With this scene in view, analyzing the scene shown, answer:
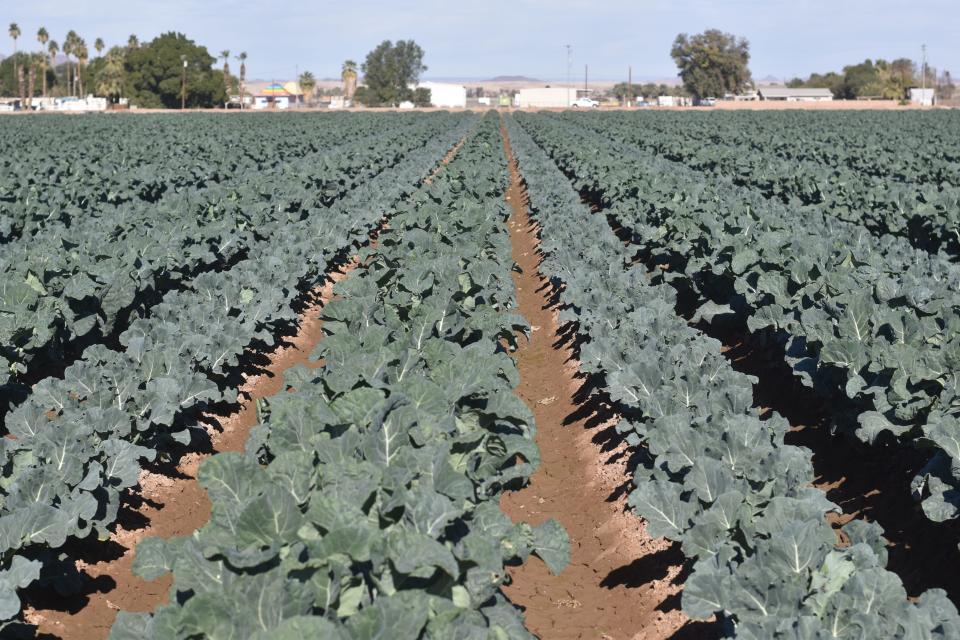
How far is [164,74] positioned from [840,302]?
115 meters

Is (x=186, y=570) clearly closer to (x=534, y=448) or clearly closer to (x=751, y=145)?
(x=534, y=448)

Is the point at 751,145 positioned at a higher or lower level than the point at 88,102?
lower

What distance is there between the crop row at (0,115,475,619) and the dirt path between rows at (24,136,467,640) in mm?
187

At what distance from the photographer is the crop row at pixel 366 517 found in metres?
3.71

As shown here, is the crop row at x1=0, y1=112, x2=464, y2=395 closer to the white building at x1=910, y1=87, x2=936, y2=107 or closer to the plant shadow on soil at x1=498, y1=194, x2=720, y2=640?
the plant shadow on soil at x1=498, y1=194, x2=720, y2=640

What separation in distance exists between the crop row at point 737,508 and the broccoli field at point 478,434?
2 centimetres

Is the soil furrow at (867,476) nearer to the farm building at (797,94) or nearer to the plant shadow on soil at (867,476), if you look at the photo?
the plant shadow on soil at (867,476)

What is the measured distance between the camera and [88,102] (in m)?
106

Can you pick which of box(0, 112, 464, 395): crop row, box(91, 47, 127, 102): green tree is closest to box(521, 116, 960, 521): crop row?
box(0, 112, 464, 395): crop row

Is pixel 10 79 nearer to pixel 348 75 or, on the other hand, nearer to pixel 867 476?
pixel 348 75

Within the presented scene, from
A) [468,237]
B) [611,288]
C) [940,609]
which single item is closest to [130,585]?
[940,609]

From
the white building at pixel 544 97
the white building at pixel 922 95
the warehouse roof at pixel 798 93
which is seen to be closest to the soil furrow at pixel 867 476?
the white building at pixel 922 95

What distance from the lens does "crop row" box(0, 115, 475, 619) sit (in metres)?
5.35

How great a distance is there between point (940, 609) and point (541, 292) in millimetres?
11469
